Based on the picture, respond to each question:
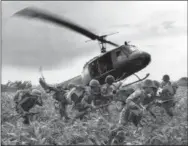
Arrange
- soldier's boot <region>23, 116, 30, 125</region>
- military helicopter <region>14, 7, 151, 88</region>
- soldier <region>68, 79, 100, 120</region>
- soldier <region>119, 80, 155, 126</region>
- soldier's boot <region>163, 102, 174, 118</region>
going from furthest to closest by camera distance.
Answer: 1. military helicopter <region>14, 7, 151, 88</region>
2. soldier's boot <region>163, 102, 174, 118</region>
3. soldier <region>68, 79, 100, 120</region>
4. soldier's boot <region>23, 116, 30, 125</region>
5. soldier <region>119, 80, 155, 126</region>

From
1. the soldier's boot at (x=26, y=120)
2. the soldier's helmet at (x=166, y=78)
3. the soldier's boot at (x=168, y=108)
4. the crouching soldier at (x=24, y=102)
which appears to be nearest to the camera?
the soldier's boot at (x=26, y=120)

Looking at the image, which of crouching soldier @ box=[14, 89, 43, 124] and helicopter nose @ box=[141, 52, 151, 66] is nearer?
crouching soldier @ box=[14, 89, 43, 124]

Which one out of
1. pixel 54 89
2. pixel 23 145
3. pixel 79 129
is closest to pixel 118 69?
pixel 54 89

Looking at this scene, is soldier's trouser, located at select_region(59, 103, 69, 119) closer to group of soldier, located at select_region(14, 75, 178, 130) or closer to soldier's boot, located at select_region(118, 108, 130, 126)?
group of soldier, located at select_region(14, 75, 178, 130)

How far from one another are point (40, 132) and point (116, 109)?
4.52 m

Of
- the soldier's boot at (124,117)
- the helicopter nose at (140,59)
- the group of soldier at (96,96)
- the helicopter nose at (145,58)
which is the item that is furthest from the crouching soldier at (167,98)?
the helicopter nose at (145,58)

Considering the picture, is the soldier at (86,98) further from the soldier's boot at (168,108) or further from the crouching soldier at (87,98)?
the soldier's boot at (168,108)

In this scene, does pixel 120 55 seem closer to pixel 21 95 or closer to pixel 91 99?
pixel 91 99

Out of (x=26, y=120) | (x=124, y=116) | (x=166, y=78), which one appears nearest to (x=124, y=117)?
(x=124, y=116)

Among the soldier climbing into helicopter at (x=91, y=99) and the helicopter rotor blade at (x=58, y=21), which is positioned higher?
the helicopter rotor blade at (x=58, y=21)

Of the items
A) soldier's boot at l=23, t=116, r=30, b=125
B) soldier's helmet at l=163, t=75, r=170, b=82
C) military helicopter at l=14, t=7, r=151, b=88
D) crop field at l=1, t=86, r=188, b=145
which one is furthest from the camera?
military helicopter at l=14, t=7, r=151, b=88

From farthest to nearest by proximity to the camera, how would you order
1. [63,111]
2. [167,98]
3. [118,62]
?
[118,62], [167,98], [63,111]

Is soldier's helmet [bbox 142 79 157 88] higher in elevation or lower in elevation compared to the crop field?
higher

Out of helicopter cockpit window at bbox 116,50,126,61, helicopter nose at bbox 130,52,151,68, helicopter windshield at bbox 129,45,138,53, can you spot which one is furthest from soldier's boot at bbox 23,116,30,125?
helicopter windshield at bbox 129,45,138,53
